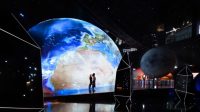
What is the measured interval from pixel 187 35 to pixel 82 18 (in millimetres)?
16556

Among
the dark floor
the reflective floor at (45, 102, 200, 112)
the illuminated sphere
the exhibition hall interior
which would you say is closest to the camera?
the reflective floor at (45, 102, 200, 112)

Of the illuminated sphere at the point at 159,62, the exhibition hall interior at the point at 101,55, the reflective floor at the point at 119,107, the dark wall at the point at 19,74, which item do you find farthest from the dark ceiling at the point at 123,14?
the dark wall at the point at 19,74

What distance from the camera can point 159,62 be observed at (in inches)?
994

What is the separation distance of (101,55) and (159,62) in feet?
19.4

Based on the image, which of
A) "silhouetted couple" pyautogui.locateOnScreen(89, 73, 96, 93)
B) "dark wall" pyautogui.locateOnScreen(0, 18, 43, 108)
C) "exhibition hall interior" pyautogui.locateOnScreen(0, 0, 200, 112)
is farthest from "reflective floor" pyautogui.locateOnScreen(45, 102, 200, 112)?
"dark wall" pyautogui.locateOnScreen(0, 18, 43, 108)

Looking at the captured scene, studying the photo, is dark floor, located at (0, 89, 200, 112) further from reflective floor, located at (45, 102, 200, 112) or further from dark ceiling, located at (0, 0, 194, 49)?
dark ceiling, located at (0, 0, 194, 49)

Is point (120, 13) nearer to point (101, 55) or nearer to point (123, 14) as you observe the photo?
point (123, 14)

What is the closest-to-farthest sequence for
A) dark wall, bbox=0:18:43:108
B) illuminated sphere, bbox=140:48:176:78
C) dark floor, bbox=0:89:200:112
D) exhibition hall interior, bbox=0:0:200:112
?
dark wall, bbox=0:18:43:108 < exhibition hall interior, bbox=0:0:200:112 < dark floor, bbox=0:89:200:112 < illuminated sphere, bbox=140:48:176:78

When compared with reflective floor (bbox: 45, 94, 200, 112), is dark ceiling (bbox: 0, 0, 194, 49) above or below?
above

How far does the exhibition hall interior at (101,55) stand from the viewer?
14.6 m

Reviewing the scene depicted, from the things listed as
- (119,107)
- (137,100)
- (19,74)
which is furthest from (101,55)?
(19,74)

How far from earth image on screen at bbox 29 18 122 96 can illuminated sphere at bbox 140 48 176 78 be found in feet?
13.0

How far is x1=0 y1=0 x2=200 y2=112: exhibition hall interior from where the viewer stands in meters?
14.6

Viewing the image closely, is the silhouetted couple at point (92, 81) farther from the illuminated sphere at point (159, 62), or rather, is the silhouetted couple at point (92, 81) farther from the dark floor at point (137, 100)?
the illuminated sphere at point (159, 62)
